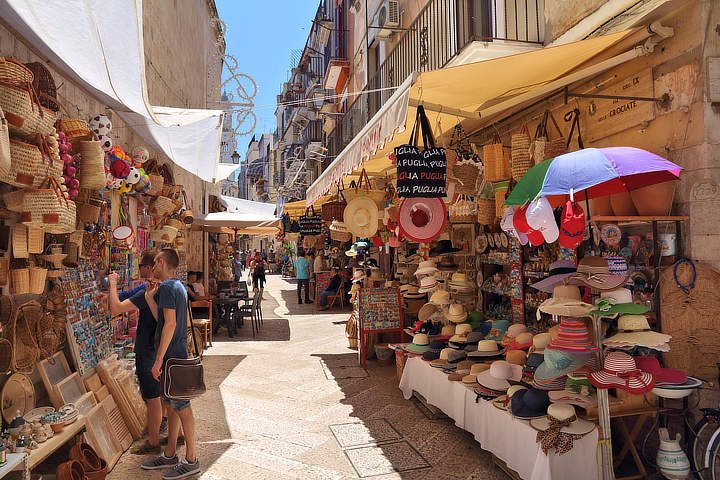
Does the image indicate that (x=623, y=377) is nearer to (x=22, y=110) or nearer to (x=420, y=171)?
(x=420, y=171)

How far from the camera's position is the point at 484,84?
440 centimetres

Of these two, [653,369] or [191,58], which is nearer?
[653,369]

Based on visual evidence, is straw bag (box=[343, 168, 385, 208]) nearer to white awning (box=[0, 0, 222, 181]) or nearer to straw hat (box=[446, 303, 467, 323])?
straw hat (box=[446, 303, 467, 323])

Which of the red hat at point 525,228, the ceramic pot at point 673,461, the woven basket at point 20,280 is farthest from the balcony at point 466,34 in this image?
the ceramic pot at point 673,461

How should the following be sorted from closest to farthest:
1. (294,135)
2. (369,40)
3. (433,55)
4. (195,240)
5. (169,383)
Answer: (169,383) < (433,55) < (195,240) < (369,40) < (294,135)

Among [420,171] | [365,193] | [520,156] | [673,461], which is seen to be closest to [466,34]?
[365,193]

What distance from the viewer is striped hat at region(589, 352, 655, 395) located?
3.08 m

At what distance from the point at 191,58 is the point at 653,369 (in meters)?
11.0

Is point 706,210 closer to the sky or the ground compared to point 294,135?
closer to the ground

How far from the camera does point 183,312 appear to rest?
13.6 ft

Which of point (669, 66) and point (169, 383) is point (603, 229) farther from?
point (169, 383)

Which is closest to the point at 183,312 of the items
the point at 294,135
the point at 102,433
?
the point at 102,433

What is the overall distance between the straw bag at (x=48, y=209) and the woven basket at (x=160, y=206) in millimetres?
3521

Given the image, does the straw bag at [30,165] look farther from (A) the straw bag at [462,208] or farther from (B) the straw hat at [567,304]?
(A) the straw bag at [462,208]
